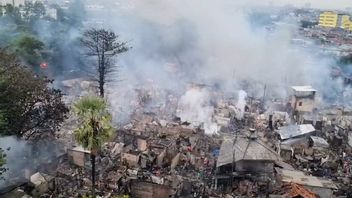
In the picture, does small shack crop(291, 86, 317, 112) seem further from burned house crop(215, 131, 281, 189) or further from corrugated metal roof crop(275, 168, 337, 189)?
burned house crop(215, 131, 281, 189)

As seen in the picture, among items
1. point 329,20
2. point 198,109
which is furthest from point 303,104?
point 329,20

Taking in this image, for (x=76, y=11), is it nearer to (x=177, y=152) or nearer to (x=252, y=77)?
(x=252, y=77)

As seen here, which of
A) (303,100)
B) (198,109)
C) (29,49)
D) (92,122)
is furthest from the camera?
(29,49)

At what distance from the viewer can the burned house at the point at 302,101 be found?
90.5 feet

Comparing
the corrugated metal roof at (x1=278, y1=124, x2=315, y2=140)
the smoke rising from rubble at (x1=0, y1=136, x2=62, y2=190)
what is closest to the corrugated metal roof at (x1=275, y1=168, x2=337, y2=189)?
the corrugated metal roof at (x1=278, y1=124, x2=315, y2=140)

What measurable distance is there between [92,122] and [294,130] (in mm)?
13519

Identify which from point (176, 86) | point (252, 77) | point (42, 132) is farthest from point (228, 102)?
point (42, 132)

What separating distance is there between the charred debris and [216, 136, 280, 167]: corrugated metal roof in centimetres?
4

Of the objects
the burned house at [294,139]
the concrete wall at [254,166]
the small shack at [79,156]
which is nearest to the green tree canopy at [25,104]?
the small shack at [79,156]

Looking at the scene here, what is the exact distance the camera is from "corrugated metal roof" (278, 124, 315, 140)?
22.5m

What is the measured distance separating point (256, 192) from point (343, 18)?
8507cm

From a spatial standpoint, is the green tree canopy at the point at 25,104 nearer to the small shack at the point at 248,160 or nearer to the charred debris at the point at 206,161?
the charred debris at the point at 206,161

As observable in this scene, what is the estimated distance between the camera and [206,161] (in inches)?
754

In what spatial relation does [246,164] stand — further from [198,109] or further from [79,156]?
[198,109]
